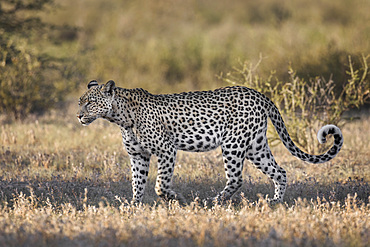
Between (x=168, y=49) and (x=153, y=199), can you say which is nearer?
(x=153, y=199)

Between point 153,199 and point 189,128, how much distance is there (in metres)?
1.20

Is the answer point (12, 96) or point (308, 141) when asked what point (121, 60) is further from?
point (308, 141)

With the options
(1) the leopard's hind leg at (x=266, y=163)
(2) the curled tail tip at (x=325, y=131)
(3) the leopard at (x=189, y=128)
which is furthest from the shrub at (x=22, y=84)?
(2) the curled tail tip at (x=325, y=131)

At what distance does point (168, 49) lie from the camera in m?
Result: 21.7

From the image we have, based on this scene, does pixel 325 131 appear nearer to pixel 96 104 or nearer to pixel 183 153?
pixel 96 104

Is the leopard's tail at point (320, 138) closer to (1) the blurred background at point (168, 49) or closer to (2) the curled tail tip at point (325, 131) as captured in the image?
(2) the curled tail tip at point (325, 131)

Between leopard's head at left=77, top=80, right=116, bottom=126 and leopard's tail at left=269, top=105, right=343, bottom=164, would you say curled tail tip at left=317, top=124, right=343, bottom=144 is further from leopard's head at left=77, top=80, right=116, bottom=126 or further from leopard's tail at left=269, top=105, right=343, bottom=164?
leopard's head at left=77, top=80, right=116, bottom=126

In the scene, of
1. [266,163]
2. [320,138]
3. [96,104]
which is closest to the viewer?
[96,104]

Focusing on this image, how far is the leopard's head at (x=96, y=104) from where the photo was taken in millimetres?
6473

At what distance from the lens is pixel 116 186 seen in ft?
26.3

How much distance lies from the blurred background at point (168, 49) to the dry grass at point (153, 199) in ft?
4.73

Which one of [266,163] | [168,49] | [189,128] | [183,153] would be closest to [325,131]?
[266,163]

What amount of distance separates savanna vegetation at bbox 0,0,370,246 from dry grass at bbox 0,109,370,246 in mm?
24

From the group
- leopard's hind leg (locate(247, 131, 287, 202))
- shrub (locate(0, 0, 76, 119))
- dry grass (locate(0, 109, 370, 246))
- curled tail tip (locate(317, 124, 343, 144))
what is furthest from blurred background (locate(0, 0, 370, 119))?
curled tail tip (locate(317, 124, 343, 144))
